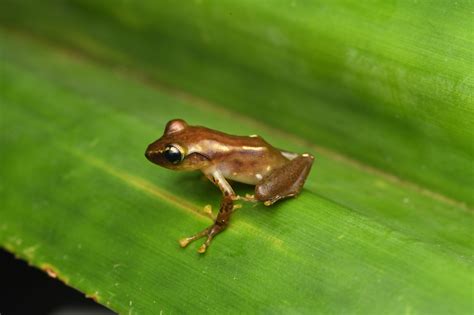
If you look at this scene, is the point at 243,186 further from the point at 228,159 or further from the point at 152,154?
the point at 152,154

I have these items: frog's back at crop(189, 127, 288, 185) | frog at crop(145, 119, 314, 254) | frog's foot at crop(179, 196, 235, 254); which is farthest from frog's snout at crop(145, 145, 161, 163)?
frog's foot at crop(179, 196, 235, 254)

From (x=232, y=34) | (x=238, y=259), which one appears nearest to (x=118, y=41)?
(x=232, y=34)

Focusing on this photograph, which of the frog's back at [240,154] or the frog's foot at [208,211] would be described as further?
the frog's back at [240,154]

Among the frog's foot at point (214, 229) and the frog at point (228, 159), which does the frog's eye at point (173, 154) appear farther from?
the frog's foot at point (214, 229)

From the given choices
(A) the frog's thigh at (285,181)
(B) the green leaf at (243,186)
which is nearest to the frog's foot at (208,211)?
(B) the green leaf at (243,186)

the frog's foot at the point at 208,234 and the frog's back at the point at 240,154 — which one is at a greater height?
the frog's back at the point at 240,154
